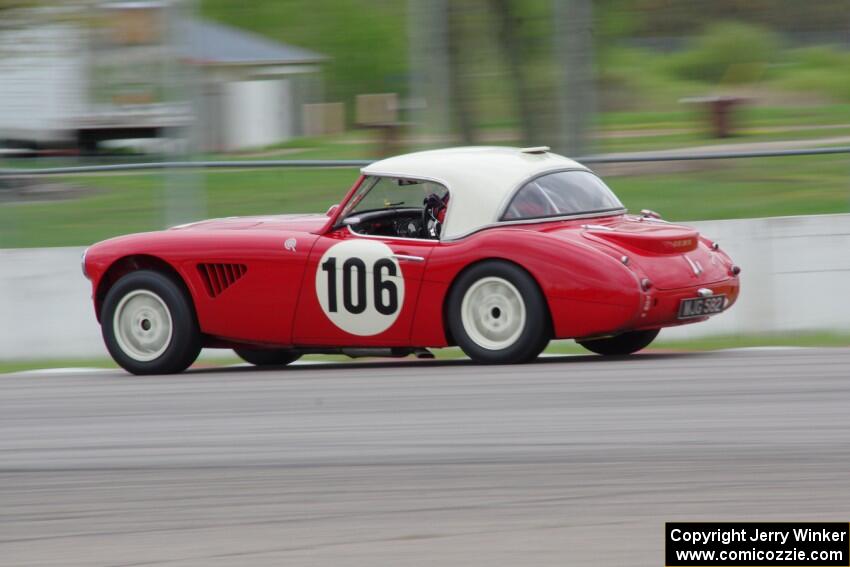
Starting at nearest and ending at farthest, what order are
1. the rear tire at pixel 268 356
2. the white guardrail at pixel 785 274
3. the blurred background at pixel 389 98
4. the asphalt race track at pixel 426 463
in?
the asphalt race track at pixel 426 463 → the rear tire at pixel 268 356 → the white guardrail at pixel 785 274 → the blurred background at pixel 389 98

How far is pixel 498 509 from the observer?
4.90 metres

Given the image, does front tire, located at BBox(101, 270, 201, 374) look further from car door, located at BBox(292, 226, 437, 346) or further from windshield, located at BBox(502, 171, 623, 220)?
windshield, located at BBox(502, 171, 623, 220)

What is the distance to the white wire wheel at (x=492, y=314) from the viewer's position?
312 inches

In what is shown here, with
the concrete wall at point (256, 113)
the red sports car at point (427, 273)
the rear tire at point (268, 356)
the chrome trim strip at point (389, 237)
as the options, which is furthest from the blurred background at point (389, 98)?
the chrome trim strip at point (389, 237)

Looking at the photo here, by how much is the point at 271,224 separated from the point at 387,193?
80 cm

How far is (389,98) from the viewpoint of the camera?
26312mm

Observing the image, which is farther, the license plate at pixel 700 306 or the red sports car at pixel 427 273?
the license plate at pixel 700 306

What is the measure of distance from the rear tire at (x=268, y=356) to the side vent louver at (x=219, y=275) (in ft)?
2.65

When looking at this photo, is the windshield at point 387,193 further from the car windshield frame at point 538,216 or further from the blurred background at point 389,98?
the blurred background at point 389,98

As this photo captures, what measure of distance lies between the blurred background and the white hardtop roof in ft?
9.34

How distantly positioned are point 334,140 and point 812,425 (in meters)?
14.3

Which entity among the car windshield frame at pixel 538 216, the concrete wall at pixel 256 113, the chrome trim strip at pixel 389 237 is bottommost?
the chrome trim strip at pixel 389 237

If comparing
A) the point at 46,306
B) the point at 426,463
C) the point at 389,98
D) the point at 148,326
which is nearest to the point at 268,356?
the point at 148,326

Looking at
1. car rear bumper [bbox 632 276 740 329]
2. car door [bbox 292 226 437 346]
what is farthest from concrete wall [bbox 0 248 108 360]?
car rear bumper [bbox 632 276 740 329]
